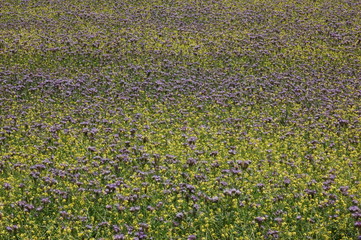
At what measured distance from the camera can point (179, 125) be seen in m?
11.5

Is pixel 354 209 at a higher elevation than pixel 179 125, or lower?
higher

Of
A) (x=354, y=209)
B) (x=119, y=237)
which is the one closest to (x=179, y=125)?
(x=119, y=237)

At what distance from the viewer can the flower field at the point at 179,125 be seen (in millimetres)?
7820

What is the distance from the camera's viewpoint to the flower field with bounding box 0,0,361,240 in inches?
308

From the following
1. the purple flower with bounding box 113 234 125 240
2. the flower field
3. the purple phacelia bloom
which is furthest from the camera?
the flower field

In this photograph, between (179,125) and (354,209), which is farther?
(179,125)

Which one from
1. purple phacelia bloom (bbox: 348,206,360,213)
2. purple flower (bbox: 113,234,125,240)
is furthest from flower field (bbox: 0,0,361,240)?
purple phacelia bloom (bbox: 348,206,360,213)

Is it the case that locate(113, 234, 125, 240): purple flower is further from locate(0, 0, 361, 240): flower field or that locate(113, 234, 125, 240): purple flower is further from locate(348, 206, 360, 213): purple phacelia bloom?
locate(348, 206, 360, 213): purple phacelia bloom

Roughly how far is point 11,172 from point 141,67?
23.4ft

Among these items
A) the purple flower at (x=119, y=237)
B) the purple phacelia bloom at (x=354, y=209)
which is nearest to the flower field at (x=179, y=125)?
the purple flower at (x=119, y=237)

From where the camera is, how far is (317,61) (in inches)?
663

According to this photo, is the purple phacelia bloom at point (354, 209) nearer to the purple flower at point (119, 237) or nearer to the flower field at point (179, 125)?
the flower field at point (179, 125)

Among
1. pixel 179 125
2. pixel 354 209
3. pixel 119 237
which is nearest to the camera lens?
pixel 119 237

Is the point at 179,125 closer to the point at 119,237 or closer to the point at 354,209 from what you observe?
the point at 119,237
